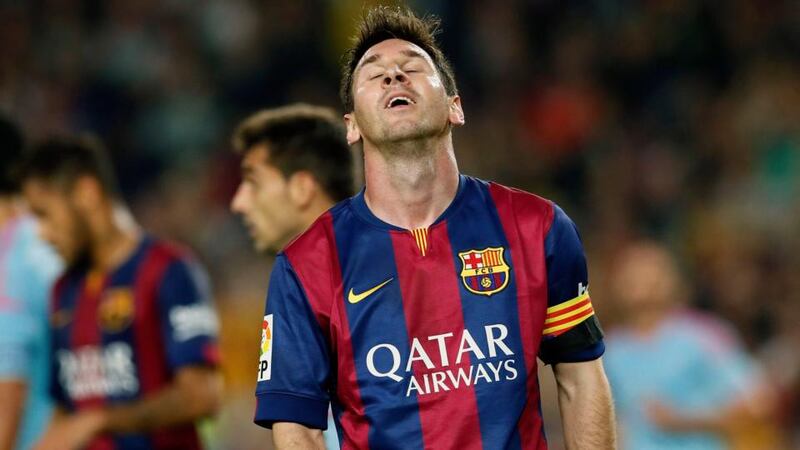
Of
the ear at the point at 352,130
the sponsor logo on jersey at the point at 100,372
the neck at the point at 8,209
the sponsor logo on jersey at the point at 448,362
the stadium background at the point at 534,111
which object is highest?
the stadium background at the point at 534,111

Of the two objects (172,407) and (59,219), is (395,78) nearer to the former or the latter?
(172,407)

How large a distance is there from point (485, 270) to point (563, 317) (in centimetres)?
23

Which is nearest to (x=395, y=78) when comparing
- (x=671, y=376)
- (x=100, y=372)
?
(x=100, y=372)

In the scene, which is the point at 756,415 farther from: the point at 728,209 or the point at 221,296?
the point at 221,296

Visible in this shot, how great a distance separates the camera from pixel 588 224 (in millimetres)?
9922

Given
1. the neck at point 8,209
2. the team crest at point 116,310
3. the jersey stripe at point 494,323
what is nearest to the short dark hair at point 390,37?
the jersey stripe at point 494,323

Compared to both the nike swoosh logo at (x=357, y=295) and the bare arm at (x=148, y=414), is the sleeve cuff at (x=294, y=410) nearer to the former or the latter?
the nike swoosh logo at (x=357, y=295)

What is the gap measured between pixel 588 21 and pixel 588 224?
2047 millimetres

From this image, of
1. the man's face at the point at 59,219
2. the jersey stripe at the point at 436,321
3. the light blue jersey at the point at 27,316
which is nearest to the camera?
the jersey stripe at the point at 436,321

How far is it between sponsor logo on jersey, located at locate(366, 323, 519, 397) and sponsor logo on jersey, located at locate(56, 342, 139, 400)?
2309 mm

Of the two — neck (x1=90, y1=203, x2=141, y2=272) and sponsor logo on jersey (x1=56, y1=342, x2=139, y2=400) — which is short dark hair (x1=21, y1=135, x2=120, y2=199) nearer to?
neck (x1=90, y1=203, x2=141, y2=272)

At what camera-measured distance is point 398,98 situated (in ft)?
11.8

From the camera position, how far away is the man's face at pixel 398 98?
3.56m

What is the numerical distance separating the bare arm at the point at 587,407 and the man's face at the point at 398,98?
2.38ft
